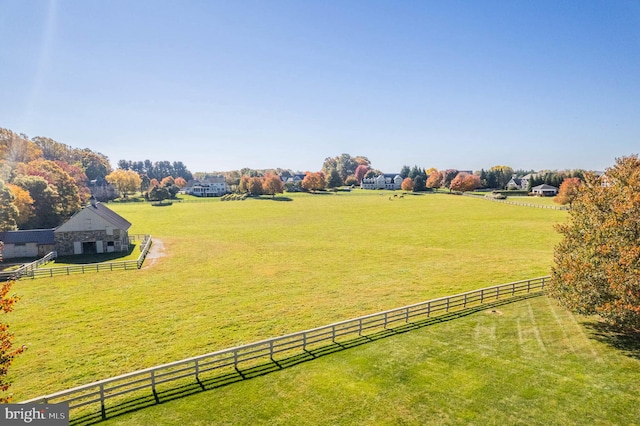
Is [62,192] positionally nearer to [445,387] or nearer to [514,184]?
[445,387]

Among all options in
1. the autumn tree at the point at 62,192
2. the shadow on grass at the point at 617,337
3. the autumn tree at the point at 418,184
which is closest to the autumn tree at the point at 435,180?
the autumn tree at the point at 418,184

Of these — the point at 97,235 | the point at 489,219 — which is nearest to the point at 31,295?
the point at 97,235

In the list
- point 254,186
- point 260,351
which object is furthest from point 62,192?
point 254,186

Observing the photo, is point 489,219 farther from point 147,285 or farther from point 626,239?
point 147,285

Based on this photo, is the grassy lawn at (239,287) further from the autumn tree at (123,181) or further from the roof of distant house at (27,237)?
the autumn tree at (123,181)

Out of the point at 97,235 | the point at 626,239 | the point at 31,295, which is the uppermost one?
the point at 626,239

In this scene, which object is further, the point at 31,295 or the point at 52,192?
the point at 52,192

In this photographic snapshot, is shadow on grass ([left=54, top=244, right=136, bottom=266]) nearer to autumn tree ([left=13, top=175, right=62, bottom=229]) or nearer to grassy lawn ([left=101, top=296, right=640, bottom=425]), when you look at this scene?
autumn tree ([left=13, top=175, right=62, bottom=229])

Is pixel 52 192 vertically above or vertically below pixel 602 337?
above

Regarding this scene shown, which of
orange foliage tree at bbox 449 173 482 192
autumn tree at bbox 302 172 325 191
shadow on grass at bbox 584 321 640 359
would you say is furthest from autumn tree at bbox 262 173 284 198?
shadow on grass at bbox 584 321 640 359
